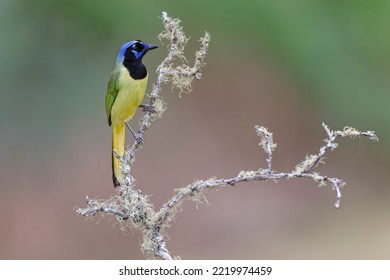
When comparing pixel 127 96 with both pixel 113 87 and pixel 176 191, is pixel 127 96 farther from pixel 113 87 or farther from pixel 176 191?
pixel 176 191

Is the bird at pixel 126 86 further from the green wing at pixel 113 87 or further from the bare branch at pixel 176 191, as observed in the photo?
the bare branch at pixel 176 191


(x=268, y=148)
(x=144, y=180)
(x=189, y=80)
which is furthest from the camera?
(x=144, y=180)

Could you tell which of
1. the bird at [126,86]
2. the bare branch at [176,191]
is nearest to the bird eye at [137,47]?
the bird at [126,86]

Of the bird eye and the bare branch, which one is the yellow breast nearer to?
the bird eye

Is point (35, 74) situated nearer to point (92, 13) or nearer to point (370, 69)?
point (92, 13)

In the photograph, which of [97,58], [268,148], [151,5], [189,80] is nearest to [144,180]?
[97,58]

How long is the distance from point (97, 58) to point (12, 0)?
23.4 inches

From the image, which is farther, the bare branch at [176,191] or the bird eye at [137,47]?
the bird eye at [137,47]

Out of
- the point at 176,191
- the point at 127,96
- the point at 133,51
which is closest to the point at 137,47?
the point at 133,51

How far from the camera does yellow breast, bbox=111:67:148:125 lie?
2.15 m

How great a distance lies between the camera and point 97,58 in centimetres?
428

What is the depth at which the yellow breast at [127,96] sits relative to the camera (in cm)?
215

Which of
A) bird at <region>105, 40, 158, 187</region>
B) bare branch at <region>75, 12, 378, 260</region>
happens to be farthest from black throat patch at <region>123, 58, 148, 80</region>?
bare branch at <region>75, 12, 378, 260</region>

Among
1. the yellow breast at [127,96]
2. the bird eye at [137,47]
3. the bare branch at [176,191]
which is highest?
the bird eye at [137,47]
